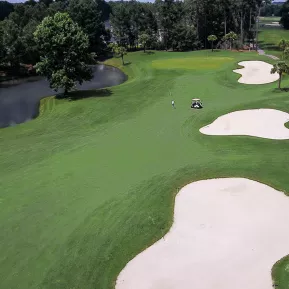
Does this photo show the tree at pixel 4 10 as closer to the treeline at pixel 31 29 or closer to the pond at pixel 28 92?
the treeline at pixel 31 29

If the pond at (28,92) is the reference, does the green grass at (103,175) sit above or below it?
above

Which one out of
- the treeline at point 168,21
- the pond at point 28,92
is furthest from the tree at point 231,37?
the pond at point 28,92

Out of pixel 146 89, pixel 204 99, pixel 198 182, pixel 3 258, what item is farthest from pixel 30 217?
pixel 146 89

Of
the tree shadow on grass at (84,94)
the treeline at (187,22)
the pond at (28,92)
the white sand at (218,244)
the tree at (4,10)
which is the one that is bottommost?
the pond at (28,92)

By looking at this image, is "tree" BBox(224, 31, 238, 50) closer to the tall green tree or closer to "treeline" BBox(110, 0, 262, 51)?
"treeline" BBox(110, 0, 262, 51)

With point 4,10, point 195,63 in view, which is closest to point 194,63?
point 195,63
